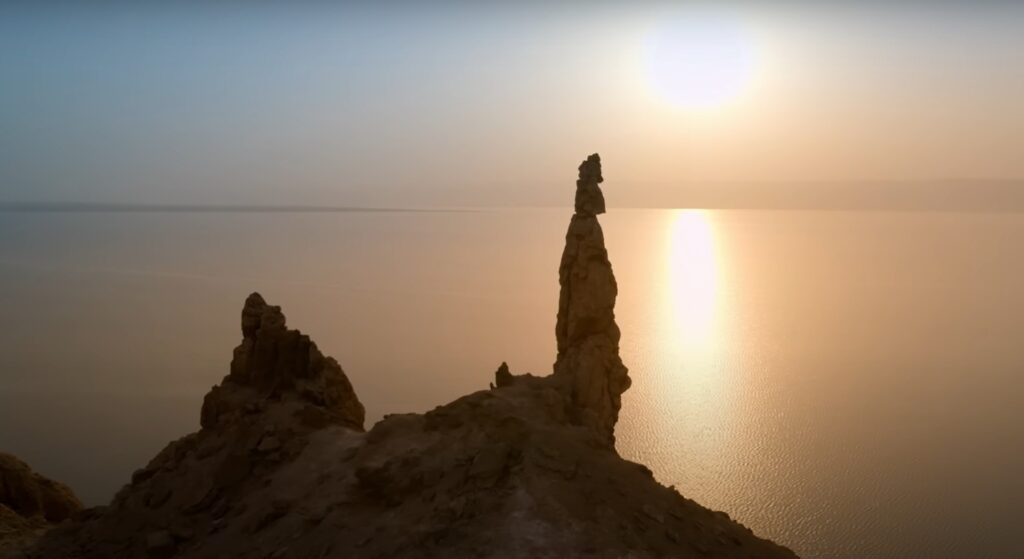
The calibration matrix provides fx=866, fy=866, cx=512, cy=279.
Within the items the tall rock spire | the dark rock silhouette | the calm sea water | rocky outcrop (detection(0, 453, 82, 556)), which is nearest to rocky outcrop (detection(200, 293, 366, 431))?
the dark rock silhouette

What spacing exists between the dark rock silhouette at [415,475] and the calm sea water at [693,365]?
65.3ft

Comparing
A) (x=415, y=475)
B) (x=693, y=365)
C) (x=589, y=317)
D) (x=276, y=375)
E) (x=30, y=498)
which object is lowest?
(x=30, y=498)

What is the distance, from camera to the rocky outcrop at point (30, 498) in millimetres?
27783

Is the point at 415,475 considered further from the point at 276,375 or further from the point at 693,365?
the point at 693,365

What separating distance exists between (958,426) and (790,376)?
14.6 m

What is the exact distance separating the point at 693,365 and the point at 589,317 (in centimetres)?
4513

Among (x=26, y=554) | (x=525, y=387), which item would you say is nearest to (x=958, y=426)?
(x=525, y=387)

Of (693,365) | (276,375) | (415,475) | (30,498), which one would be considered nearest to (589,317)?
(415,475)

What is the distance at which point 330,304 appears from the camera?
9156cm

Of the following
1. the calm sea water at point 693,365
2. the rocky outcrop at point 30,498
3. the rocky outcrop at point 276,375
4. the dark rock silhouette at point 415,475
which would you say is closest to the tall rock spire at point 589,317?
the dark rock silhouette at point 415,475

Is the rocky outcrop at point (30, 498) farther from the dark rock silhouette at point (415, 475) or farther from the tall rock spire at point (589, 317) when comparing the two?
the tall rock spire at point (589, 317)

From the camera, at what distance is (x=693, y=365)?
69375 mm

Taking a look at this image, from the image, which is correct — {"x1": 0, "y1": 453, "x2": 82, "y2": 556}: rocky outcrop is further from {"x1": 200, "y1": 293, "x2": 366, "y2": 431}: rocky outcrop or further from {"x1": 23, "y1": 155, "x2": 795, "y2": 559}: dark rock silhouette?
{"x1": 200, "y1": 293, "x2": 366, "y2": 431}: rocky outcrop

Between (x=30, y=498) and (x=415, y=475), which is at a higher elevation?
(x=415, y=475)
